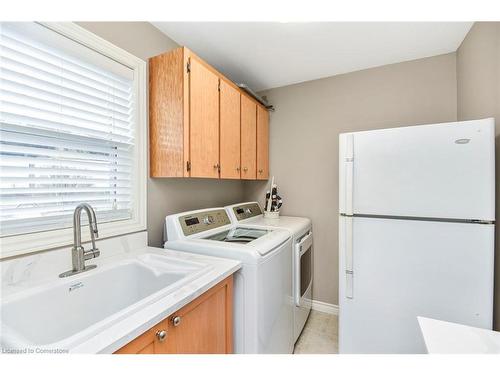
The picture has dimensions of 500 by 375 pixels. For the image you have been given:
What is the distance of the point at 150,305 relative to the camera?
75cm

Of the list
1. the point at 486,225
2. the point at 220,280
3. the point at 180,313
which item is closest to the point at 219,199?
the point at 220,280

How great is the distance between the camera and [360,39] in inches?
67.1

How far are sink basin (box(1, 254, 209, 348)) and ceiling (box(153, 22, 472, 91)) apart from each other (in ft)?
5.16

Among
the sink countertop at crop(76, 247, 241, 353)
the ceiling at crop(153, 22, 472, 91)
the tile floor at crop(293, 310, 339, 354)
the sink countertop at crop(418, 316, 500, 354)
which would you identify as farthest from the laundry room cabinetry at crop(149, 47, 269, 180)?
the tile floor at crop(293, 310, 339, 354)

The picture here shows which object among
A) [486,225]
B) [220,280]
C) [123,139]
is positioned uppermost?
[123,139]

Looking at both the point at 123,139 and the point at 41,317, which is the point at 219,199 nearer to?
the point at 123,139

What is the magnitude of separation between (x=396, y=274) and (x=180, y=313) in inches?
51.5

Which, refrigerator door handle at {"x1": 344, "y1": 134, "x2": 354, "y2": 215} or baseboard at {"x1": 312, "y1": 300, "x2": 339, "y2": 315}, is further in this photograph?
baseboard at {"x1": 312, "y1": 300, "x2": 339, "y2": 315}

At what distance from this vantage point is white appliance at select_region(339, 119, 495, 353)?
3.98 feet

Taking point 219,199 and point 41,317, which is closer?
point 41,317

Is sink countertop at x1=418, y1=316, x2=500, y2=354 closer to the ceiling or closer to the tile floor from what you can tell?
the tile floor

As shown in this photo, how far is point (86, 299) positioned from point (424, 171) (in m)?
1.89

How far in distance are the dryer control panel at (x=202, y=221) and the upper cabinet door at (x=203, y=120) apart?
12.5 inches
